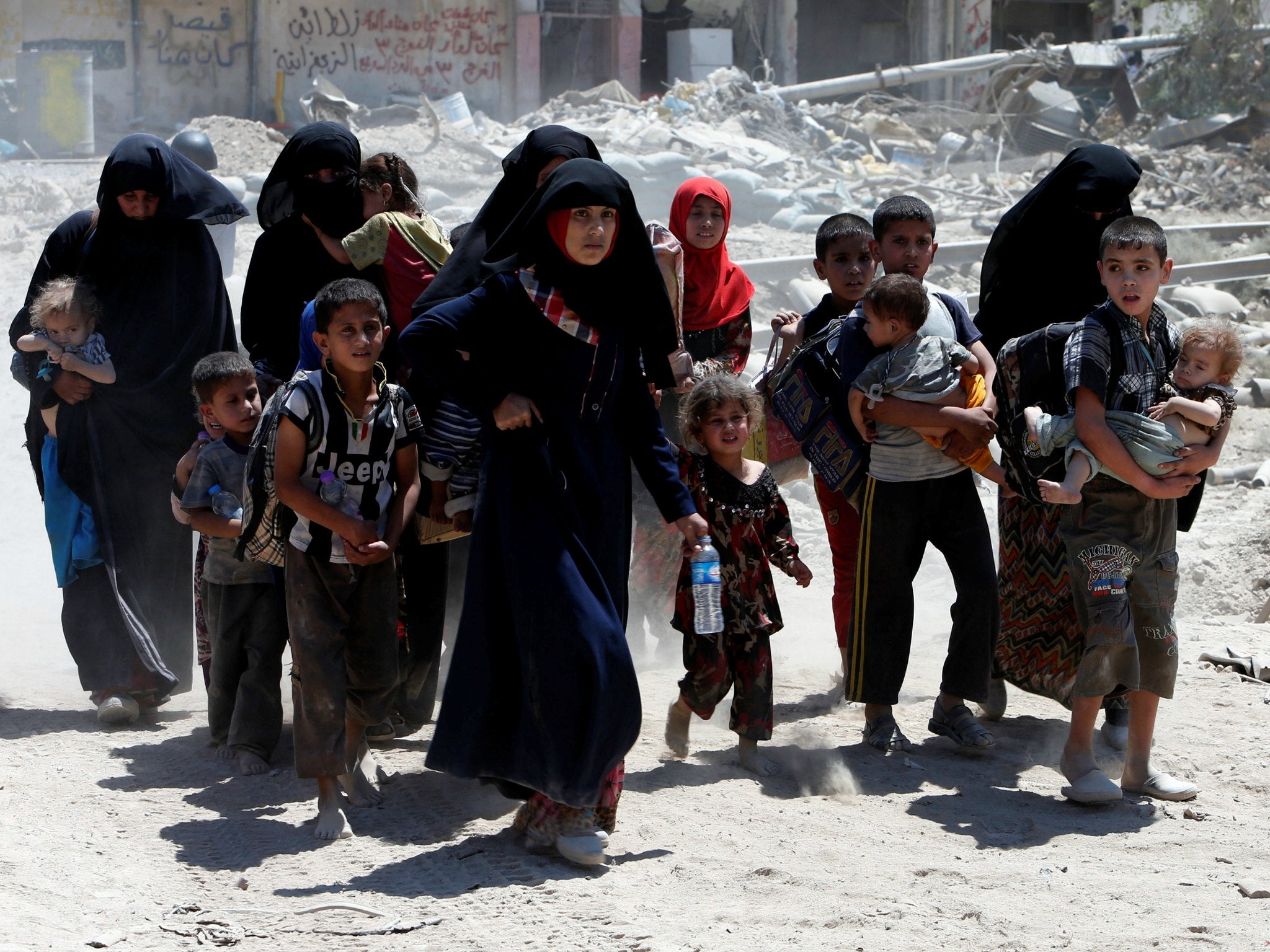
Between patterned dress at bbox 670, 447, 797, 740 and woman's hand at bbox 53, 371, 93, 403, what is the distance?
87.1 inches

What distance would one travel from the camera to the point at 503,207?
3.83m

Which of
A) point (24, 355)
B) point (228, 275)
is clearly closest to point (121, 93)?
point (228, 275)

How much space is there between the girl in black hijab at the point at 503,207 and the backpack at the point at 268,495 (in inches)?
16.5

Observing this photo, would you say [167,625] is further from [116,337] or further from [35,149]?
[35,149]

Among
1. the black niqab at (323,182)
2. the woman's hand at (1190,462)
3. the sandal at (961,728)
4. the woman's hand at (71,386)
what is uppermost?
the black niqab at (323,182)

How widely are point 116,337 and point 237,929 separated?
2580 millimetres

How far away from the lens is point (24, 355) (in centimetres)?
482

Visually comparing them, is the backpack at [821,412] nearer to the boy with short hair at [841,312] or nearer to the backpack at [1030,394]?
the boy with short hair at [841,312]

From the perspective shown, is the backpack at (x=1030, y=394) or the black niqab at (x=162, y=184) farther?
the black niqab at (x=162, y=184)

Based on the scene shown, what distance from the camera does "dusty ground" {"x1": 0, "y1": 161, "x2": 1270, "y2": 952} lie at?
3035 mm

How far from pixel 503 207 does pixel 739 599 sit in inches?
55.7

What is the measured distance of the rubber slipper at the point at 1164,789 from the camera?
153 inches

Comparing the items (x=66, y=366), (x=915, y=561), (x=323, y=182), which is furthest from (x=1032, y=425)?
(x=66, y=366)

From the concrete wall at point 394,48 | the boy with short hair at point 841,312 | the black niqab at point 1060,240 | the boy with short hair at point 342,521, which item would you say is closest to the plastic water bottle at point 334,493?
the boy with short hair at point 342,521
